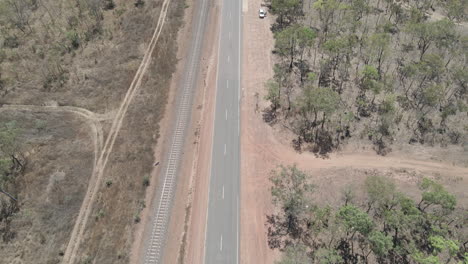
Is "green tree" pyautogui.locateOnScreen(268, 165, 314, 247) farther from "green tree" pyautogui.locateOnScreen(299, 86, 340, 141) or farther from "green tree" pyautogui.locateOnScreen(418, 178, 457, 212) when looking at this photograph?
"green tree" pyautogui.locateOnScreen(418, 178, 457, 212)

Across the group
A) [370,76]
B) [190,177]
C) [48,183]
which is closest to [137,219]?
[190,177]

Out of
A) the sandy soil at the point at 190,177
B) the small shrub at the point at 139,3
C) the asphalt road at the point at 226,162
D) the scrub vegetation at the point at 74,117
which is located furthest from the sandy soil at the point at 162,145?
the small shrub at the point at 139,3

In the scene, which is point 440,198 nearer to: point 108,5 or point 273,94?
point 273,94

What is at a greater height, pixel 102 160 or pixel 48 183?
pixel 102 160

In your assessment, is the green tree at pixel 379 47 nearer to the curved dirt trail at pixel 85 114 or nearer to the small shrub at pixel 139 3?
the curved dirt trail at pixel 85 114

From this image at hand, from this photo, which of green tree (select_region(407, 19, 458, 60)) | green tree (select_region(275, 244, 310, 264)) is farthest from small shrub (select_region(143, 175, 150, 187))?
green tree (select_region(407, 19, 458, 60))
